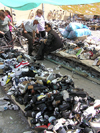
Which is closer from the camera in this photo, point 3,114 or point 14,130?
point 14,130

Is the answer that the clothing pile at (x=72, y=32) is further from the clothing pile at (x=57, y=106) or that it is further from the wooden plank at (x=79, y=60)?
the clothing pile at (x=57, y=106)

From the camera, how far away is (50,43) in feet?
16.9

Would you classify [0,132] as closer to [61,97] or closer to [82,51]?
[61,97]

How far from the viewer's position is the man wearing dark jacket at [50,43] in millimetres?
4961

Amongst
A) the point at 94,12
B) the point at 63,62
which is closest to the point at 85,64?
the point at 63,62

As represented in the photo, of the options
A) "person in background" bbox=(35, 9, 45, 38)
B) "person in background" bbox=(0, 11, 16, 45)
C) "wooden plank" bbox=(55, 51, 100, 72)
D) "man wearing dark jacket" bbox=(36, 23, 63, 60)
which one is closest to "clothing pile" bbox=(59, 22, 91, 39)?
"person in background" bbox=(35, 9, 45, 38)

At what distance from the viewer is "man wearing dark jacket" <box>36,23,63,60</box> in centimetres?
496

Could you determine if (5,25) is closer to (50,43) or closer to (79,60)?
(50,43)

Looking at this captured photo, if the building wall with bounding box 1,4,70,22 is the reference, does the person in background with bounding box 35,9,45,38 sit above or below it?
below

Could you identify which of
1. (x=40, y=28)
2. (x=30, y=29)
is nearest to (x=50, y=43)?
(x=30, y=29)

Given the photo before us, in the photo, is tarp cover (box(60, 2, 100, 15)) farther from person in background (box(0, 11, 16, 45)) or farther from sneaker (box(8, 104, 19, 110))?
sneaker (box(8, 104, 19, 110))

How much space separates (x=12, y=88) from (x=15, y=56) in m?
2.02

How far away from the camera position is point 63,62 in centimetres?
493

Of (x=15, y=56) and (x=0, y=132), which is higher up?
(x=15, y=56)
